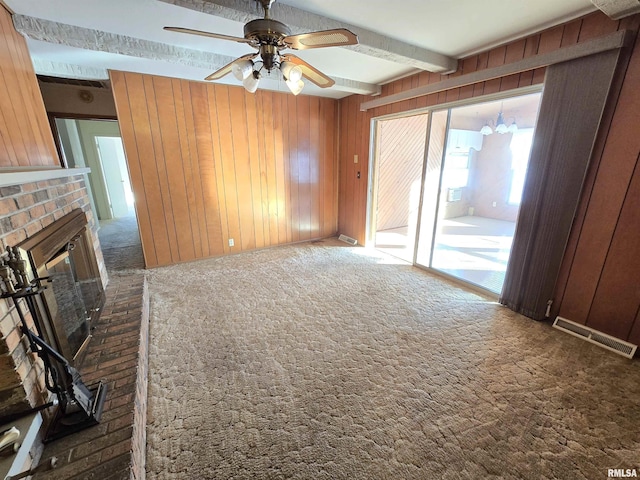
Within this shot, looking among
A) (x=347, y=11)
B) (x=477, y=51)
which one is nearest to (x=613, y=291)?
(x=477, y=51)

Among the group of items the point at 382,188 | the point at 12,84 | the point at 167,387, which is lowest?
the point at 167,387

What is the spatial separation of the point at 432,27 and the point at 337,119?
2663 mm

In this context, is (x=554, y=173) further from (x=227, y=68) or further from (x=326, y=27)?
(x=227, y=68)

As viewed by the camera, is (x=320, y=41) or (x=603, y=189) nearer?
(x=320, y=41)

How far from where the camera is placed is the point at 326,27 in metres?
2.02

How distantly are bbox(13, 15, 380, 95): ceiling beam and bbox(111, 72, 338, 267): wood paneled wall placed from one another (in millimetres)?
458

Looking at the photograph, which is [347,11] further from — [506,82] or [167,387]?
[167,387]

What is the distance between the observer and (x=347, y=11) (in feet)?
6.40

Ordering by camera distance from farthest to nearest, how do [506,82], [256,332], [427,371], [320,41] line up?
[506,82] < [256,332] < [427,371] < [320,41]

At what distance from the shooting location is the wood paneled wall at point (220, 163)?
339 centimetres

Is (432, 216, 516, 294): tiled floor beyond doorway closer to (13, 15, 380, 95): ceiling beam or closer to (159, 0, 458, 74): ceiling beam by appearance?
(159, 0, 458, 74): ceiling beam

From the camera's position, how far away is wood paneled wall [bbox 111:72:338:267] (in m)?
3.39

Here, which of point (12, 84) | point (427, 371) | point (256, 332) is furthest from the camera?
point (256, 332)

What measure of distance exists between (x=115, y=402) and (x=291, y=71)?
211 centimetres
